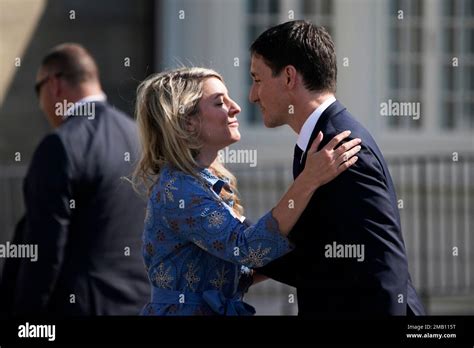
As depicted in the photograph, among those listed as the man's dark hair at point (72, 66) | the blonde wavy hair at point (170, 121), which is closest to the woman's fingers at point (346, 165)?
the blonde wavy hair at point (170, 121)

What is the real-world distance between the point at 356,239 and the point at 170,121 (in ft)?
2.88

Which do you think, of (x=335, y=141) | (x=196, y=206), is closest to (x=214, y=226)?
(x=196, y=206)

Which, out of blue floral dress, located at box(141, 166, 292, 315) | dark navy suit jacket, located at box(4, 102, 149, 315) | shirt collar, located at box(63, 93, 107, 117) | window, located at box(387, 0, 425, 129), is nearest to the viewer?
blue floral dress, located at box(141, 166, 292, 315)

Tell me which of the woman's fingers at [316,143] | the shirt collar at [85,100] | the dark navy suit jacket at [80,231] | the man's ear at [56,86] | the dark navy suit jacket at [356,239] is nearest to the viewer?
the dark navy suit jacket at [356,239]

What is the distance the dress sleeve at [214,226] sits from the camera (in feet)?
13.2

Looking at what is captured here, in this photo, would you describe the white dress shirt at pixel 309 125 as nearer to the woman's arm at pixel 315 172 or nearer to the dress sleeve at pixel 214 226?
the woman's arm at pixel 315 172

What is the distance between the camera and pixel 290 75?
4.11m

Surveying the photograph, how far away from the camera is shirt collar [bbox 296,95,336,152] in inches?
160

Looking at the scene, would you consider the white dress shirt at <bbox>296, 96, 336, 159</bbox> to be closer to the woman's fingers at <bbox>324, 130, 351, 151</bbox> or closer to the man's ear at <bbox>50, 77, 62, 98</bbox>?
the woman's fingers at <bbox>324, 130, 351, 151</bbox>

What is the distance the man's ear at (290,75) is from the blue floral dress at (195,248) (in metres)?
0.48

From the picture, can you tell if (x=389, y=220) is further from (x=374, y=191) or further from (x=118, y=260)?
(x=118, y=260)

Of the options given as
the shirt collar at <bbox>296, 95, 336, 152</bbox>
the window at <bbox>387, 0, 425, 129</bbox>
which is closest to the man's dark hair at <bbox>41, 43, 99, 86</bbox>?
the shirt collar at <bbox>296, 95, 336, 152</bbox>

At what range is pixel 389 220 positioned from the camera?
12.7ft

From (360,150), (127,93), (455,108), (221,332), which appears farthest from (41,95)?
(455,108)
